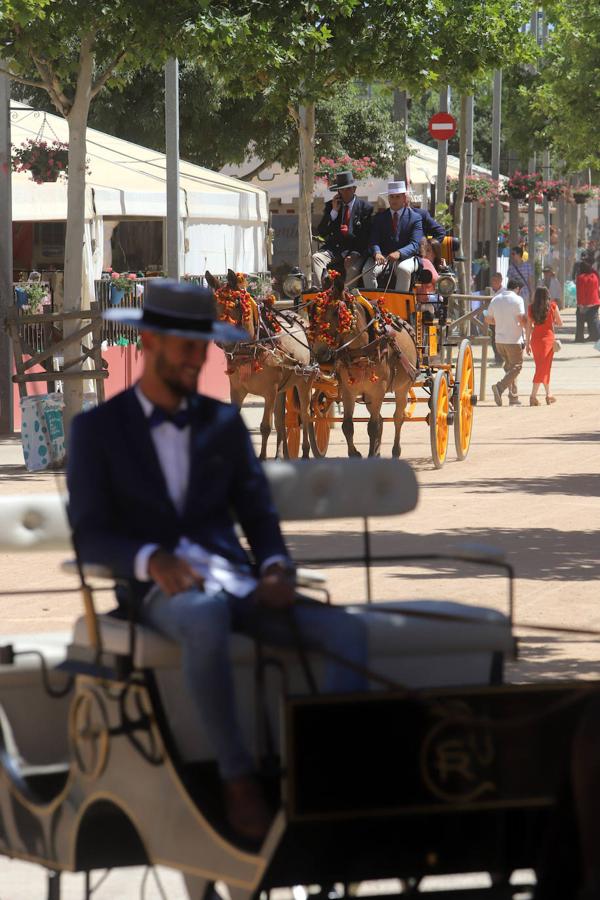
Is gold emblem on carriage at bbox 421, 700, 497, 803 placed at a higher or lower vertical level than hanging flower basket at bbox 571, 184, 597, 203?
lower

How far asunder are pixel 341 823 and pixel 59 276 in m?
18.3

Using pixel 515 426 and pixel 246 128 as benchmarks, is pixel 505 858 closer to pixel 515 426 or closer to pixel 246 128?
pixel 515 426

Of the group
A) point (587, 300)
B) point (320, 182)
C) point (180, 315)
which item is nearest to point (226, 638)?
point (180, 315)

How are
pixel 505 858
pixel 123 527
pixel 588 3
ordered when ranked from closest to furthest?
pixel 505 858 → pixel 123 527 → pixel 588 3

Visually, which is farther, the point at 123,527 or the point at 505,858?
the point at 123,527

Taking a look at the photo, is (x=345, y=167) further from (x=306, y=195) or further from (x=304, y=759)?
(x=304, y=759)

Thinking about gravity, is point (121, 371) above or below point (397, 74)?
below

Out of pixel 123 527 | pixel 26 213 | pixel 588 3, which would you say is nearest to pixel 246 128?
pixel 588 3

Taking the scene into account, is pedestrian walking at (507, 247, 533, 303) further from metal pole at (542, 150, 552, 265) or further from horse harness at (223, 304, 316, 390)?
metal pole at (542, 150, 552, 265)

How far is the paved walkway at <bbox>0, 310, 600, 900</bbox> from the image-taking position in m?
9.21

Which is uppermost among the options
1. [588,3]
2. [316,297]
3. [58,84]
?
[588,3]

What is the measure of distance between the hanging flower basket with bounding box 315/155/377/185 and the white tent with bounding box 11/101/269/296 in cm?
884

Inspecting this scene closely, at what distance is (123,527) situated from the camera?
4.59m

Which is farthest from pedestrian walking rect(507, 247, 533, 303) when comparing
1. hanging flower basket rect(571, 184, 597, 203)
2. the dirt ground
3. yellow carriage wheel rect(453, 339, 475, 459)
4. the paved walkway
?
hanging flower basket rect(571, 184, 597, 203)
